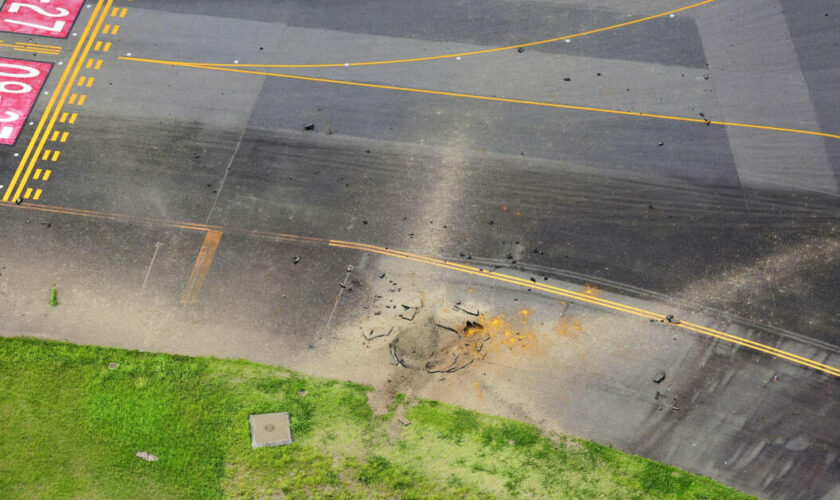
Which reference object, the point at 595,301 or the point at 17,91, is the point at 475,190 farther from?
the point at 17,91

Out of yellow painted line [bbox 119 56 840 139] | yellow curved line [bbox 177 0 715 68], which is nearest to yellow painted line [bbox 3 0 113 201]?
yellow painted line [bbox 119 56 840 139]

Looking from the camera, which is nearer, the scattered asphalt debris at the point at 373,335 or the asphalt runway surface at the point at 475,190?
the asphalt runway surface at the point at 475,190

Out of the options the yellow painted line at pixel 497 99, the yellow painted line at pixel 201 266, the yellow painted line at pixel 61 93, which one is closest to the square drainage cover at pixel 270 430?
the yellow painted line at pixel 201 266

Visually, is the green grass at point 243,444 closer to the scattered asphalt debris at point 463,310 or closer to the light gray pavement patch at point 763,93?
the scattered asphalt debris at point 463,310

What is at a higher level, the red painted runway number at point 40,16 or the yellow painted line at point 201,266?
the red painted runway number at point 40,16

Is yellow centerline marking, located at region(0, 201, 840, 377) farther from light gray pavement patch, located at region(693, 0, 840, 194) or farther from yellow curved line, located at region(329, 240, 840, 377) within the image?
light gray pavement patch, located at region(693, 0, 840, 194)

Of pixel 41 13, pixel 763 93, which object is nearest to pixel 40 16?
pixel 41 13
